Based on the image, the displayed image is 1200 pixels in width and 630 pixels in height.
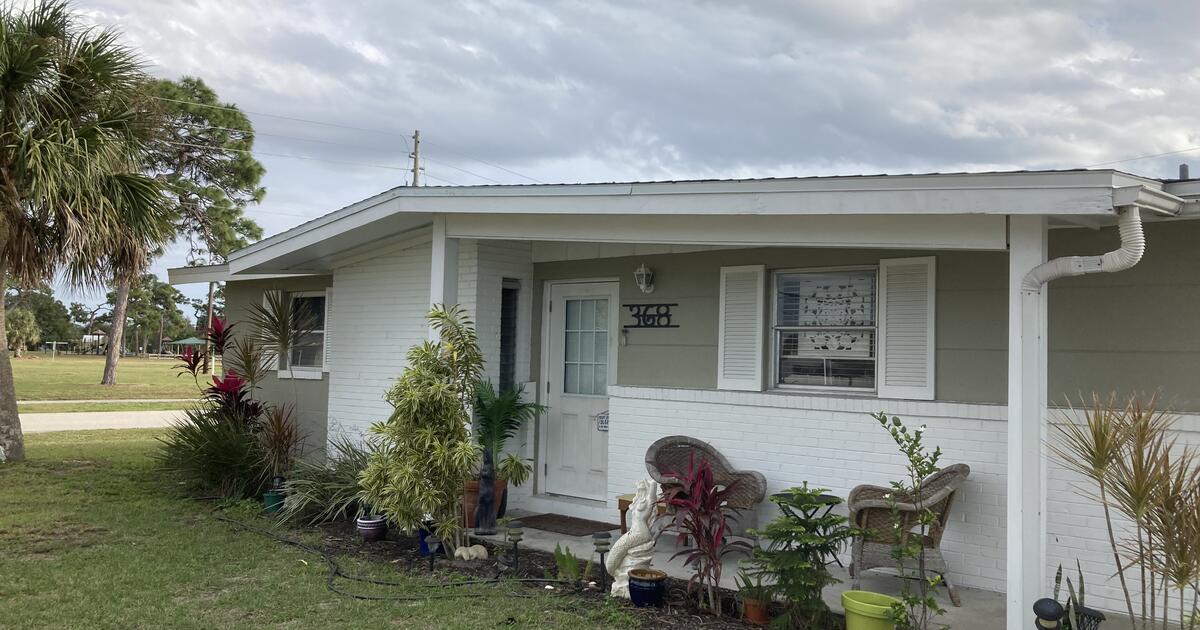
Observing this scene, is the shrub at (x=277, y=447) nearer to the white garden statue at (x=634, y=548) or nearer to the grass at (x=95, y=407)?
the white garden statue at (x=634, y=548)

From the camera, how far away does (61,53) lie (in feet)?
32.6

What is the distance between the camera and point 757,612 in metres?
5.26

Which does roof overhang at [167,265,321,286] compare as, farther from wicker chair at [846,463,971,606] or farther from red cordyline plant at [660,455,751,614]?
wicker chair at [846,463,971,606]

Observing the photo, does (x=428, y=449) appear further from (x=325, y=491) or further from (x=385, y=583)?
(x=325, y=491)

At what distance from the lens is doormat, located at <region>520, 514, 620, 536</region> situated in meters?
7.80

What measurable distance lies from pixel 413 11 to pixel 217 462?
7.16 metres

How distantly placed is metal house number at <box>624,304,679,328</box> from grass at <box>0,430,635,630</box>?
9.34 ft

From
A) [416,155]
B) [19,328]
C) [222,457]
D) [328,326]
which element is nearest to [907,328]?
[328,326]

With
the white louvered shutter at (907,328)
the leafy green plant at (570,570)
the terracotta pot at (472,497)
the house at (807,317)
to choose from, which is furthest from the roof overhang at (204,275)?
the white louvered shutter at (907,328)

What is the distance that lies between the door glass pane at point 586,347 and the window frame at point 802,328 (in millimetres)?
1883

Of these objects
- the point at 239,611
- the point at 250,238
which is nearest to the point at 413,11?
the point at 239,611

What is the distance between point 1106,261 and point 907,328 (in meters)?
2.12

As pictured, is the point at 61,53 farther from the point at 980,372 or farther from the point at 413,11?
the point at 980,372

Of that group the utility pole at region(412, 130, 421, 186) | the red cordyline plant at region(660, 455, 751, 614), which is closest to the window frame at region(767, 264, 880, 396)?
the red cordyline plant at region(660, 455, 751, 614)
